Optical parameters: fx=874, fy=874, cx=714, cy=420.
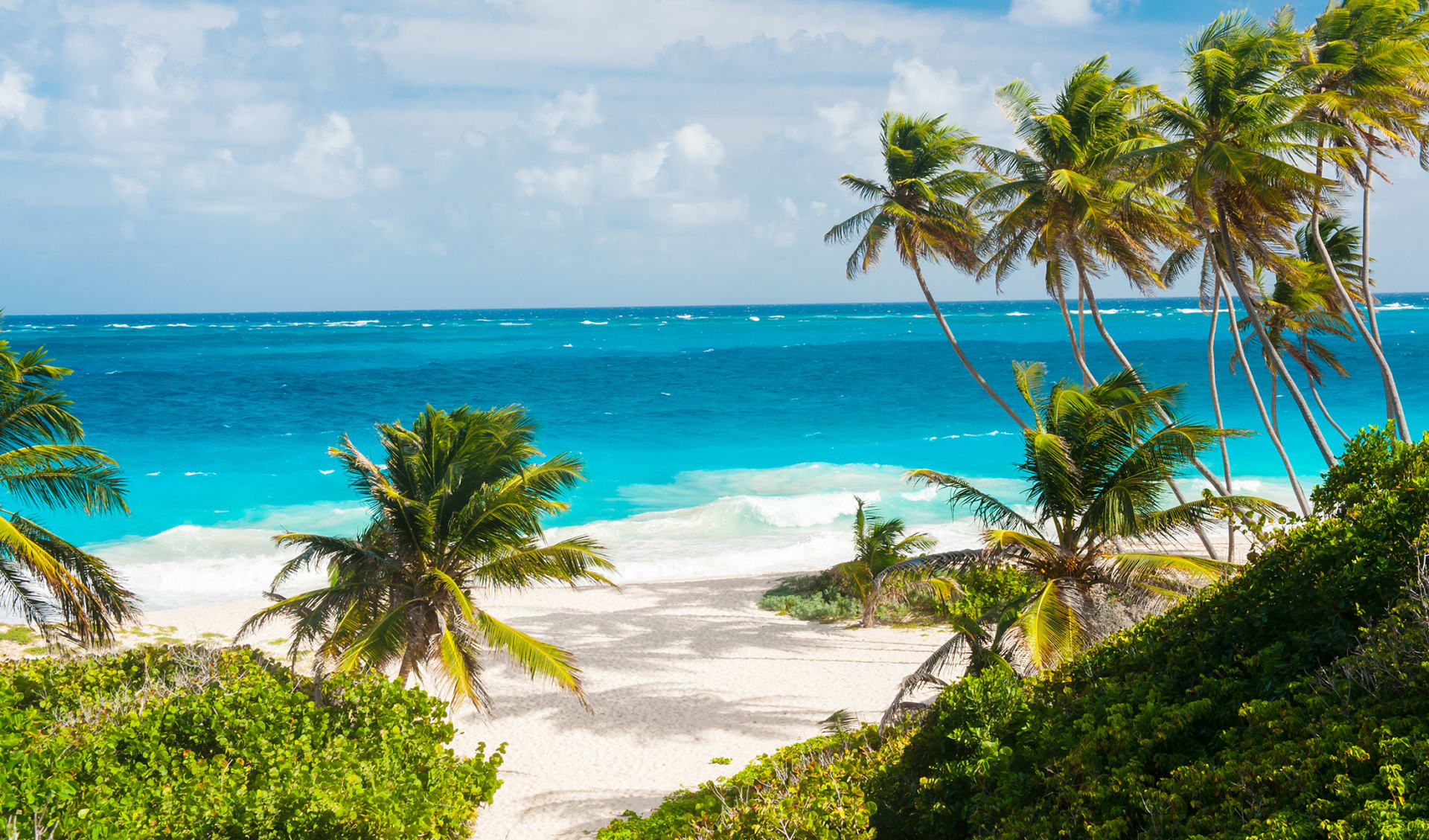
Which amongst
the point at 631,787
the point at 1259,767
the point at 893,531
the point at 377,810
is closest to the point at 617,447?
the point at 893,531

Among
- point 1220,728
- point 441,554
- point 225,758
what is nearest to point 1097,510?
point 1220,728

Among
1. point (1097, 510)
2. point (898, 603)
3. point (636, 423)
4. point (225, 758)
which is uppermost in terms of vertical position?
point (636, 423)

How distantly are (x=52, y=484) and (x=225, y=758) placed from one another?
169 inches

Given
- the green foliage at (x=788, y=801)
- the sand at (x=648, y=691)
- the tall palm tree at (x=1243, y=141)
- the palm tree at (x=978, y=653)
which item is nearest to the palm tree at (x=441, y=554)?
the sand at (x=648, y=691)

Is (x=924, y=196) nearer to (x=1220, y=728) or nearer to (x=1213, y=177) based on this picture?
(x=1213, y=177)

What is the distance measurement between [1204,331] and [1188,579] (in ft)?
295

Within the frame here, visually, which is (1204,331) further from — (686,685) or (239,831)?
(239,831)

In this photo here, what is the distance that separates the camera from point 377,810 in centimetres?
784

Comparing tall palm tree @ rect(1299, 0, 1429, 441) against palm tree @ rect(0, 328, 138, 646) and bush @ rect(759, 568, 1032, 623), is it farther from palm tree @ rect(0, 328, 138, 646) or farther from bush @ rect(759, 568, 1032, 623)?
palm tree @ rect(0, 328, 138, 646)

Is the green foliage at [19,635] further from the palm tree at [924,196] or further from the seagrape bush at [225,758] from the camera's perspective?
the palm tree at [924,196]

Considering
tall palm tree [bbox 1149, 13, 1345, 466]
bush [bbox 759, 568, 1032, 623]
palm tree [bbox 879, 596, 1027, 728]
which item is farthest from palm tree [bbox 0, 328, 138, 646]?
tall palm tree [bbox 1149, 13, 1345, 466]

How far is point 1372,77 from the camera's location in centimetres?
1243

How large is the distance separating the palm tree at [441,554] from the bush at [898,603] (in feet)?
23.1

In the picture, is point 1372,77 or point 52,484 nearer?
point 52,484
